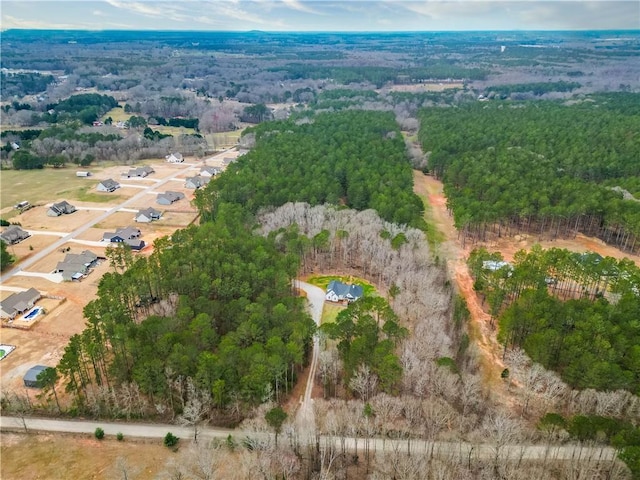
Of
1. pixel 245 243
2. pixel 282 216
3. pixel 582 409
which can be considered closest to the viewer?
pixel 582 409

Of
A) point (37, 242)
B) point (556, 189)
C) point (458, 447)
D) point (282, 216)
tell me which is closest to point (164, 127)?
point (37, 242)

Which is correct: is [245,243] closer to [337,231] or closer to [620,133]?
[337,231]

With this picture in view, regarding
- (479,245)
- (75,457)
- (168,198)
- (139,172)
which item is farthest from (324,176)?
(75,457)

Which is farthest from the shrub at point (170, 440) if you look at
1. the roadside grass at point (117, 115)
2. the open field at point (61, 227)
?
the roadside grass at point (117, 115)

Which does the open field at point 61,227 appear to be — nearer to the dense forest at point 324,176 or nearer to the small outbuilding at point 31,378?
the small outbuilding at point 31,378

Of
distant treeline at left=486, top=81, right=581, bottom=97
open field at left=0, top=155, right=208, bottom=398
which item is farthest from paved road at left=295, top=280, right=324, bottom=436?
distant treeline at left=486, top=81, right=581, bottom=97
